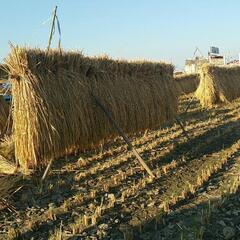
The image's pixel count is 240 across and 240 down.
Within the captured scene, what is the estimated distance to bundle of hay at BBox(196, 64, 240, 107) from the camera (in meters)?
21.5

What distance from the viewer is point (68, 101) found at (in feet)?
30.5

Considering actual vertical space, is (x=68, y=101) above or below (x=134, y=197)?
above

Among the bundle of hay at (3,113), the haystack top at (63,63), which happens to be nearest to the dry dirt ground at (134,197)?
the haystack top at (63,63)

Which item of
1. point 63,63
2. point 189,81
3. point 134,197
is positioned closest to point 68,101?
point 63,63

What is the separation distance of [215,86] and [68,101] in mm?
14021

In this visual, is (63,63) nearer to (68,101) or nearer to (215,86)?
(68,101)

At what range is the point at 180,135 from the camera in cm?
1491

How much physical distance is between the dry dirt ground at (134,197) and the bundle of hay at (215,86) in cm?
868

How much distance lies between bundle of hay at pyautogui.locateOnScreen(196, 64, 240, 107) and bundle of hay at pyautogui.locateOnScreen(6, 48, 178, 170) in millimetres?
9071

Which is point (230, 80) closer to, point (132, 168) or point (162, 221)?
point (132, 168)

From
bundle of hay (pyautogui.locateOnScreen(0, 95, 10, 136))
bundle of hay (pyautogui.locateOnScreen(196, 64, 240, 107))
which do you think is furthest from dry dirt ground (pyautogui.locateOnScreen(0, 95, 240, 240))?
bundle of hay (pyautogui.locateOnScreen(196, 64, 240, 107))

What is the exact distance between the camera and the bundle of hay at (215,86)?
21.5 m

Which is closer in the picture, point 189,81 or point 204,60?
point 204,60

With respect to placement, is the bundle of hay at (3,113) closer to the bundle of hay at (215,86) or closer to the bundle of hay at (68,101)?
the bundle of hay at (68,101)
